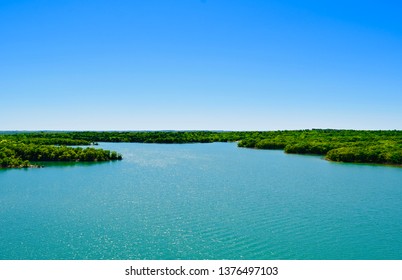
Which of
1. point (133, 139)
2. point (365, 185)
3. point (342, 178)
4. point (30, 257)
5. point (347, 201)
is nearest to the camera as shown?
point (30, 257)

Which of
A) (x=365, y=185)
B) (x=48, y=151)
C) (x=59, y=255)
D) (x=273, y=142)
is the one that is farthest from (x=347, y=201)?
(x=273, y=142)

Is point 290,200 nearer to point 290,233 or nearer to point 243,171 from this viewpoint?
point 290,233

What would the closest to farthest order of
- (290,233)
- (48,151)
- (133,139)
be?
(290,233)
(48,151)
(133,139)

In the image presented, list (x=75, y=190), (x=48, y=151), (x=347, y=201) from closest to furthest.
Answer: (x=347, y=201) → (x=75, y=190) → (x=48, y=151)

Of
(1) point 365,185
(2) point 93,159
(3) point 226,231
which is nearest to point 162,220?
(3) point 226,231

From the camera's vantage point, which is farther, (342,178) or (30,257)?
(342,178)

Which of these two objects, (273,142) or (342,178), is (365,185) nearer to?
(342,178)
